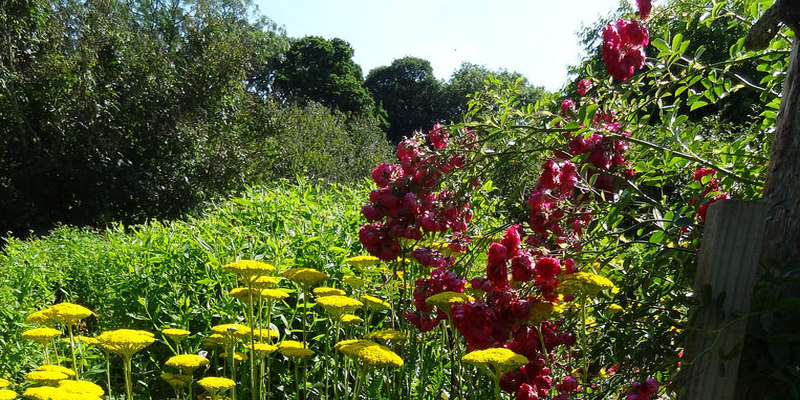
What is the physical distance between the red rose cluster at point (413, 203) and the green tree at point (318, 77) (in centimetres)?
2627

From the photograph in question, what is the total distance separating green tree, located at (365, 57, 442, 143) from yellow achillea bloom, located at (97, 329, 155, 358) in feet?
106

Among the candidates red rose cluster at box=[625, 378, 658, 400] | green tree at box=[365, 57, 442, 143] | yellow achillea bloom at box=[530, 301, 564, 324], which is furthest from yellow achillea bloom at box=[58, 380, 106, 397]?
green tree at box=[365, 57, 442, 143]

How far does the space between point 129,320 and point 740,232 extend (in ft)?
9.28

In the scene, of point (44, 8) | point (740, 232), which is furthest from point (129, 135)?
point (740, 232)

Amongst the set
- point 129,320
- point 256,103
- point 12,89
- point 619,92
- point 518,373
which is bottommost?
point 129,320

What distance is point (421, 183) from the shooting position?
1.94 metres

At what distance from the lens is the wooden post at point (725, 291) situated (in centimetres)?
107

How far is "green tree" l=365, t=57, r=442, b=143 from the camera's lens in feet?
113

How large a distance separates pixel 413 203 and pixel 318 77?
2724 cm

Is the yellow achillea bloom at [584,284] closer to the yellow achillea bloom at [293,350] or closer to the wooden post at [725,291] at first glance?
the wooden post at [725,291]

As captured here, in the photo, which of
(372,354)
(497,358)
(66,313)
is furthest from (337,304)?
(66,313)

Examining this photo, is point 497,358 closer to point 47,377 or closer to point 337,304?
point 337,304

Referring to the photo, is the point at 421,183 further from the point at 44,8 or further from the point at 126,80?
the point at 44,8

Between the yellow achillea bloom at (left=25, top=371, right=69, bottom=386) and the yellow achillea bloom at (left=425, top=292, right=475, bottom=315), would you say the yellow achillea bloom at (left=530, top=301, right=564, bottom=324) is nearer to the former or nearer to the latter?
the yellow achillea bloom at (left=425, top=292, right=475, bottom=315)
